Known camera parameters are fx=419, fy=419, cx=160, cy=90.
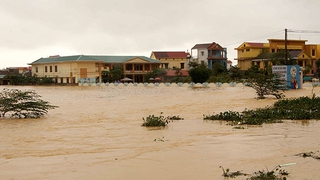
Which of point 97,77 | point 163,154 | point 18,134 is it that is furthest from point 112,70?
point 163,154

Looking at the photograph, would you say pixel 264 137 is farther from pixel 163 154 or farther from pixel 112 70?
pixel 112 70

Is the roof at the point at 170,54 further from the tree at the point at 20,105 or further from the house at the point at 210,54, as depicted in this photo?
the tree at the point at 20,105

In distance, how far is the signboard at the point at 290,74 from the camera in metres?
36.2

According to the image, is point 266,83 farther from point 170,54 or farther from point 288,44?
point 170,54

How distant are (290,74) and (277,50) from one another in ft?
106

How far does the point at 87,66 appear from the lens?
216 feet

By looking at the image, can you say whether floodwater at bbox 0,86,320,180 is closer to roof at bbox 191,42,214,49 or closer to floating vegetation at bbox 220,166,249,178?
floating vegetation at bbox 220,166,249,178

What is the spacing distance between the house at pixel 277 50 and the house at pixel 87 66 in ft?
49.1

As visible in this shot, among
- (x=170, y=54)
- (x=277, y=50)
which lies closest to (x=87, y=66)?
(x=170, y=54)

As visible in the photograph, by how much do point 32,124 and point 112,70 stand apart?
5322 cm

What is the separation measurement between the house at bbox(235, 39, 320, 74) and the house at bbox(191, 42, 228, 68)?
2.78 m

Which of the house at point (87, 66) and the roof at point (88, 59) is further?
the roof at point (88, 59)

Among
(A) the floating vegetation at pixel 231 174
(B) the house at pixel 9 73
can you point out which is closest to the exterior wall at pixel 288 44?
(B) the house at pixel 9 73

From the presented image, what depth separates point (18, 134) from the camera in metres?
13.4
